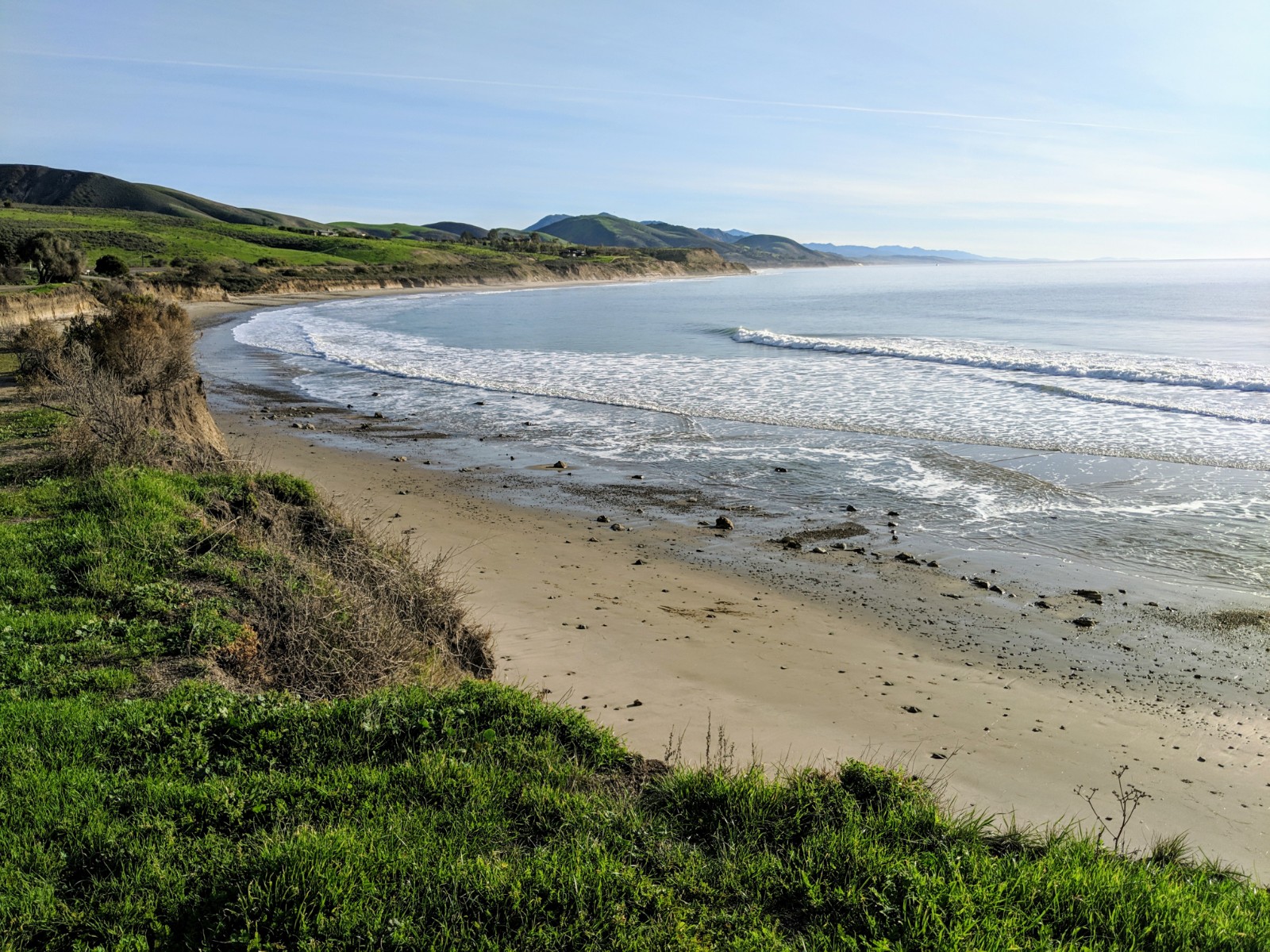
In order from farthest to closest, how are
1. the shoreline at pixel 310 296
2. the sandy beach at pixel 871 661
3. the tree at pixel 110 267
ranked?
the tree at pixel 110 267, the shoreline at pixel 310 296, the sandy beach at pixel 871 661

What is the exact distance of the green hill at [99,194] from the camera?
154 meters

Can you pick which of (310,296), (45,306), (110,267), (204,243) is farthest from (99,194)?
(45,306)

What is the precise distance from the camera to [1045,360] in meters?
29.8

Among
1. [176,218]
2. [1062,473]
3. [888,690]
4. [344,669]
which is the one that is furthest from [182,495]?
[176,218]

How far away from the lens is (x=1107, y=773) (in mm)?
5859

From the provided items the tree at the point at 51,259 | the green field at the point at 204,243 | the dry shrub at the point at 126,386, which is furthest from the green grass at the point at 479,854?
the green field at the point at 204,243

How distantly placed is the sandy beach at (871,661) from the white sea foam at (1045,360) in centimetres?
1826

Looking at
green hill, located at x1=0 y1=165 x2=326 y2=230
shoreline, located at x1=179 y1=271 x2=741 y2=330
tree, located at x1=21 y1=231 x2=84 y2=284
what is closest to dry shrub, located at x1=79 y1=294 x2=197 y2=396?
tree, located at x1=21 y1=231 x2=84 y2=284

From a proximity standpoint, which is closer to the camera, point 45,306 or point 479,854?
point 479,854

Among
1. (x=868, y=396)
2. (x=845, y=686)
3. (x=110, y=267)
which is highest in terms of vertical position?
(x=110, y=267)

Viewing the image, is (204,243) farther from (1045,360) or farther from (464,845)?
(464,845)

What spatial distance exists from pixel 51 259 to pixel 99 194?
14695cm

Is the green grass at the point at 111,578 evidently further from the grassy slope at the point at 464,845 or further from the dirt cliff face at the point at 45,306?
the dirt cliff face at the point at 45,306

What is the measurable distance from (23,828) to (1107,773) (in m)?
6.60
